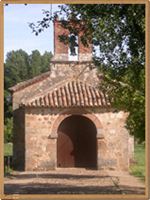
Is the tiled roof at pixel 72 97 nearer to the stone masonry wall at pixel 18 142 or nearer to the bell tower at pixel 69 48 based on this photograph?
the stone masonry wall at pixel 18 142

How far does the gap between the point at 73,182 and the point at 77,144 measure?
359 mm

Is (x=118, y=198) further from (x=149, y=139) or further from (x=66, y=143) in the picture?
(x=66, y=143)

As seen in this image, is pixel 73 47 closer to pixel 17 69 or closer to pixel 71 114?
pixel 17 69

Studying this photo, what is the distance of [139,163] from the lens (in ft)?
17.3

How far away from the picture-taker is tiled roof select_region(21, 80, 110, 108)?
5.98 meters

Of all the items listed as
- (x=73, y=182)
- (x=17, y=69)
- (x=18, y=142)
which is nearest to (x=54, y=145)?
(x=18, y=142)

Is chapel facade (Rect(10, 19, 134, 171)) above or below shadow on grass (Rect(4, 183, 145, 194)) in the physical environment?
above

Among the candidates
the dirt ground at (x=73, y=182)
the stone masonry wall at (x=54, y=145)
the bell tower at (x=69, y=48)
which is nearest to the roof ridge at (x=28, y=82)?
the bell tower at (x=69, y=48)

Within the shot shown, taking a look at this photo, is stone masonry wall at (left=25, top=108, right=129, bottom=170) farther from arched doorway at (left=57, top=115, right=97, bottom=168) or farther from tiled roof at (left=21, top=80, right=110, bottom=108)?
tiled roof at (left=21, top=80, right=110, bottom=108)

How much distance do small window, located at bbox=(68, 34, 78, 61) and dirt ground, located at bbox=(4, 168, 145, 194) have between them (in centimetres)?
94

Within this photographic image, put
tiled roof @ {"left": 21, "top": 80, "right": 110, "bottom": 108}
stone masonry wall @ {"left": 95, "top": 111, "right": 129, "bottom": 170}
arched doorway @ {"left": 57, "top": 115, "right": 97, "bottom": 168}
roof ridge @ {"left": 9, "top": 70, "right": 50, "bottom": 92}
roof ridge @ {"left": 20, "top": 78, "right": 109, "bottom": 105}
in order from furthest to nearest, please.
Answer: tiled roof @ {"left": 21, "top": 80, "right": 110, "bottom": 108}, roof ridge @ {"left": 20, "top": 78, "right": 109, "bottom": 105}, stone masonry wall @ {"left": 95, "top": 111, "right": 129, "bottom": 170}, arched doorway @ {"left": 57, "top": 115, "right": 97, "bottom": 168}, roof ridge @ {"left": 9, "top": 70, "right": 50, "bottom": 92}

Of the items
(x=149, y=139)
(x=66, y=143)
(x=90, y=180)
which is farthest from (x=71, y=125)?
(x=149, y=139)

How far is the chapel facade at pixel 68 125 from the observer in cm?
545

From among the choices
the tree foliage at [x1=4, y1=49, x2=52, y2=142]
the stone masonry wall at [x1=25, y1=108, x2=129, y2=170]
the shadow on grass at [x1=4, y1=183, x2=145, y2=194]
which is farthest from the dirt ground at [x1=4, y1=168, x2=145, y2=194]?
the tree foliage at [x1=4, y1=49, x2=52, y2=142]
